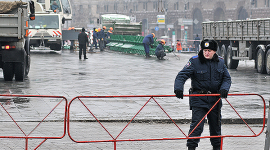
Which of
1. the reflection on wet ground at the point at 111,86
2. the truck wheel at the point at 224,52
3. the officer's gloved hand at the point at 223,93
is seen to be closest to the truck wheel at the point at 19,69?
the reflection on wet ground at the point at 111,86

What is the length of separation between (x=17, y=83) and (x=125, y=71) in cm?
637

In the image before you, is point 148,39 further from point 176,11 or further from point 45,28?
point 176,11

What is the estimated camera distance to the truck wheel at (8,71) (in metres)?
16.2

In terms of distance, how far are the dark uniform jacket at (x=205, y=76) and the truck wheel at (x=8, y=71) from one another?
34.2 ft

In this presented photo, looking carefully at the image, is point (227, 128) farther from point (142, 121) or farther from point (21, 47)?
point (21, 47)

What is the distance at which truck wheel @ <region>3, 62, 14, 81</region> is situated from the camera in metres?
16.2

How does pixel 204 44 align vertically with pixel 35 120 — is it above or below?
above

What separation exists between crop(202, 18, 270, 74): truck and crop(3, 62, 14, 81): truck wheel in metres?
9.36

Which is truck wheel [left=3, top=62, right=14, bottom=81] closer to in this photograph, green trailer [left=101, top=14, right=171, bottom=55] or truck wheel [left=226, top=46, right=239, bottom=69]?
truck wheel [left=226, top=46, right=239, bottom=69]

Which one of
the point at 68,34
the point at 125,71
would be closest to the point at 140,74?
the point at 125,71

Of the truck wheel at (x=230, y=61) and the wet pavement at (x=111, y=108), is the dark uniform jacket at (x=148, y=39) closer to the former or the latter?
the truck wheel at (x=230, y=61)

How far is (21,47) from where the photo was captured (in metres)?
15.6

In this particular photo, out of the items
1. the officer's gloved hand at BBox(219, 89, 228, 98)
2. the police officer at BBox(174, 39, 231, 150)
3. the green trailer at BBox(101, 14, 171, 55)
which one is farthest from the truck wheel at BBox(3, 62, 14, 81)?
the green trailer at BBox(101, 14, 171, 55)

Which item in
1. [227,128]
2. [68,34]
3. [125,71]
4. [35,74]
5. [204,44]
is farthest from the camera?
[68,34]
